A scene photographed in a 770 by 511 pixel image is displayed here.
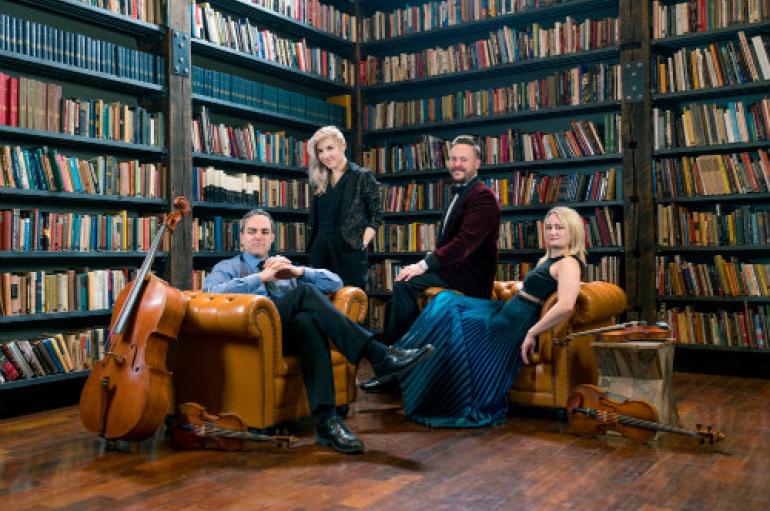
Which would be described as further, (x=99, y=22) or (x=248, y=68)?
(x=248, y=68)

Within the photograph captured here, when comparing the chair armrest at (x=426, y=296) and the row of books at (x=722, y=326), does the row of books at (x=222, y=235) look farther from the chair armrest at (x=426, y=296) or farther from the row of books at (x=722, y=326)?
the row of books at (x=722, y=326)

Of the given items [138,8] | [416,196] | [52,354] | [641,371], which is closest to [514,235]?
[416,196]

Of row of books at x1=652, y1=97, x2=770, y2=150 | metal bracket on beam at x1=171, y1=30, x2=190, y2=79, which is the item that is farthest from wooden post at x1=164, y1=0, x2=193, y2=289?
row of books at x1=652, y1=97, x2=770, y2=150

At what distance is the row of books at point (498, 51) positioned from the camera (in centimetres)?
527

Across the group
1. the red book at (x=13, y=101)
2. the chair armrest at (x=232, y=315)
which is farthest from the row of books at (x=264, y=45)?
the chair armrest at (x=232, y=315)

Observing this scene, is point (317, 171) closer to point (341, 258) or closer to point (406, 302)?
point (341, 258)

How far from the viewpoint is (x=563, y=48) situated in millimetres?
5387

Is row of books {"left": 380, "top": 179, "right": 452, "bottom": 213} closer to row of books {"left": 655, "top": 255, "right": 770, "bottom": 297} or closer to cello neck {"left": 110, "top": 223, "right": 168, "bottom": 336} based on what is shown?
row of books {"left": 655, "top": 255, "right": 770, "bottom": 297}

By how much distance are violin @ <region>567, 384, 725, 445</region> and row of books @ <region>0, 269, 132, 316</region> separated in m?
2.57

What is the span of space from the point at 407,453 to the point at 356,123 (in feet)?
12.7

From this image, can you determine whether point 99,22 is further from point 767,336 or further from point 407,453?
point 767,336

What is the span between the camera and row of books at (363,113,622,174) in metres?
5.26

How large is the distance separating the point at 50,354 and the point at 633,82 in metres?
3.95

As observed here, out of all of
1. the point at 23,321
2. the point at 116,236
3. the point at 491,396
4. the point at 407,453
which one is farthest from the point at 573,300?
the point at 23,321
